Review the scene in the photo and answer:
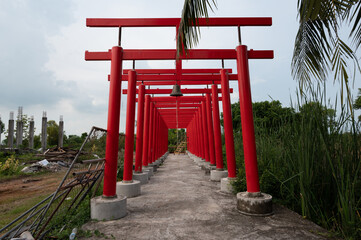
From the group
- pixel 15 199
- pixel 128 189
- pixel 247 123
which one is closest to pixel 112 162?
pixel 128 189

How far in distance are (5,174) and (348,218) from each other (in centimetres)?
1427

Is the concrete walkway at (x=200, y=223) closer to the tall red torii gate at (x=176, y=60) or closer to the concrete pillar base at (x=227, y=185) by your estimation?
the tall red torii gate at (x=176, y=60)

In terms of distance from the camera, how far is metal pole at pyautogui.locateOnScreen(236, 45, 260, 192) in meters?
4.45

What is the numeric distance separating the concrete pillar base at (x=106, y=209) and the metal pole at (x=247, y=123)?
2.61 metres

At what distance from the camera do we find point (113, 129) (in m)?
4.56

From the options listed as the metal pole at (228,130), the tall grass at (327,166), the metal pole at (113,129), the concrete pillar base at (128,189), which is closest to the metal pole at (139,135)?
the concrete pillar base at (128,189)

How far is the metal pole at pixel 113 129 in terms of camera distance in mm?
4434

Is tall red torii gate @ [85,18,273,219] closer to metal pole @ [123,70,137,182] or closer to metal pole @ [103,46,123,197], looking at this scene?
→ metal pole @ [103,46,123,197]

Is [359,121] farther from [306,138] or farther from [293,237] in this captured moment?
[293,237]

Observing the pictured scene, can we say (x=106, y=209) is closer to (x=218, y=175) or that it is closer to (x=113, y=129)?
(x=113, y=129)

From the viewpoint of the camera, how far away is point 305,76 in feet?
16.3

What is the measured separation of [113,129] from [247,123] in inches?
111

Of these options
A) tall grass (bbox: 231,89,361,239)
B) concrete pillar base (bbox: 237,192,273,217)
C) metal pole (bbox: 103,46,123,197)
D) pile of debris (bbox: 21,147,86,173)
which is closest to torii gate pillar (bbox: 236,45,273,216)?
concrete pillar base (bbox: 237,192,273,217)

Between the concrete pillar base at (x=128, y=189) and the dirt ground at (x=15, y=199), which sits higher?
the concrete pillar base at (x=128, y=189)
